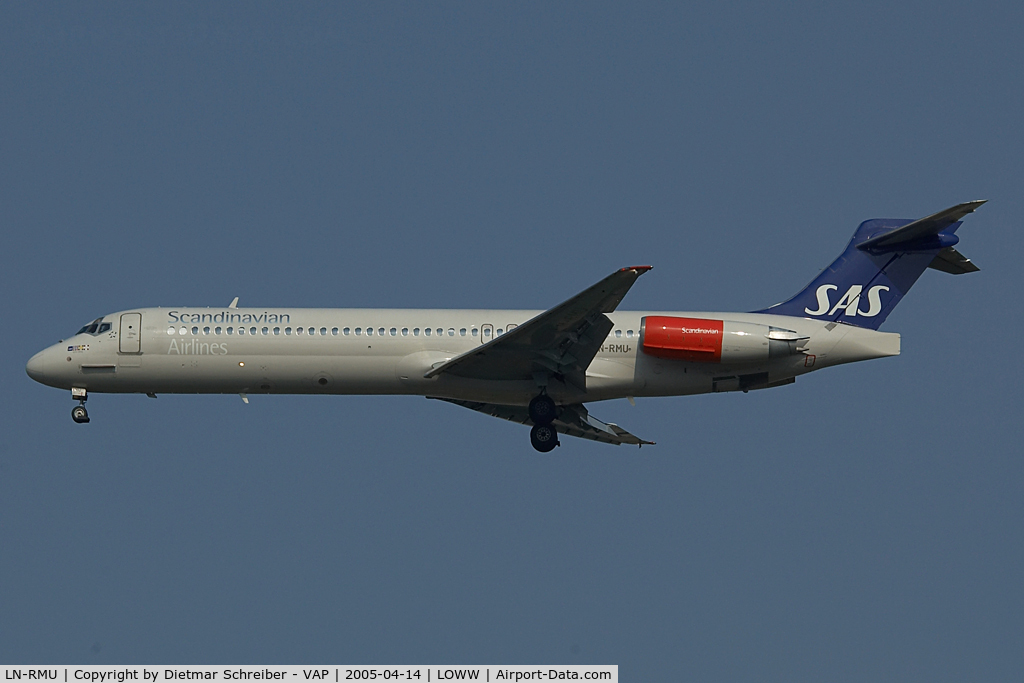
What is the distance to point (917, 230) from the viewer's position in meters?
33.3

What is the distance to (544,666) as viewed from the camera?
25953mm

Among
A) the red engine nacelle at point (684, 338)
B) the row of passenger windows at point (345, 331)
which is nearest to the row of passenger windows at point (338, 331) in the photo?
the row of passenger windows at point (345, 331)

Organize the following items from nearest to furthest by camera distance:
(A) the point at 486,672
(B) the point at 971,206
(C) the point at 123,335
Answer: (A) the point at 486,672 < (B) the point at 971,206 < (C) the point at 123,335

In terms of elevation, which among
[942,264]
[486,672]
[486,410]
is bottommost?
[486,672]

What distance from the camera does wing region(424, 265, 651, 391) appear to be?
101 feet

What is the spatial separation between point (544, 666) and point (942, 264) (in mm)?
15182

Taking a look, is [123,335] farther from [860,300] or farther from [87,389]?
[860,300]

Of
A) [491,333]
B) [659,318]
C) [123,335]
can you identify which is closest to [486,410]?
[491,333]

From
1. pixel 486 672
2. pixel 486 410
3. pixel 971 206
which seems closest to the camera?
pixel 486 672

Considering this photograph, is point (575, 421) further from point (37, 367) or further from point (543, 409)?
point (37, 367)

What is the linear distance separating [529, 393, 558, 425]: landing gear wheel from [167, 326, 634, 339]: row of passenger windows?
6.03ft

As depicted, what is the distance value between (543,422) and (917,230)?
33.2 feet

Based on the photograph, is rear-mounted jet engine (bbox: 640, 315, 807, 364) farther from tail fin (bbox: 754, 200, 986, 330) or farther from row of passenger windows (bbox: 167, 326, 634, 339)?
tail fin (bbox: 754, 200, 986, 330)

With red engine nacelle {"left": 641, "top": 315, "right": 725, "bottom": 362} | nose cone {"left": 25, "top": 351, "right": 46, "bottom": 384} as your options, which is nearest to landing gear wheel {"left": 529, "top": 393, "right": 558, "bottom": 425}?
red engine nacelle {"left": 641, "top": 315, "right": 725, "bottom": 362}
